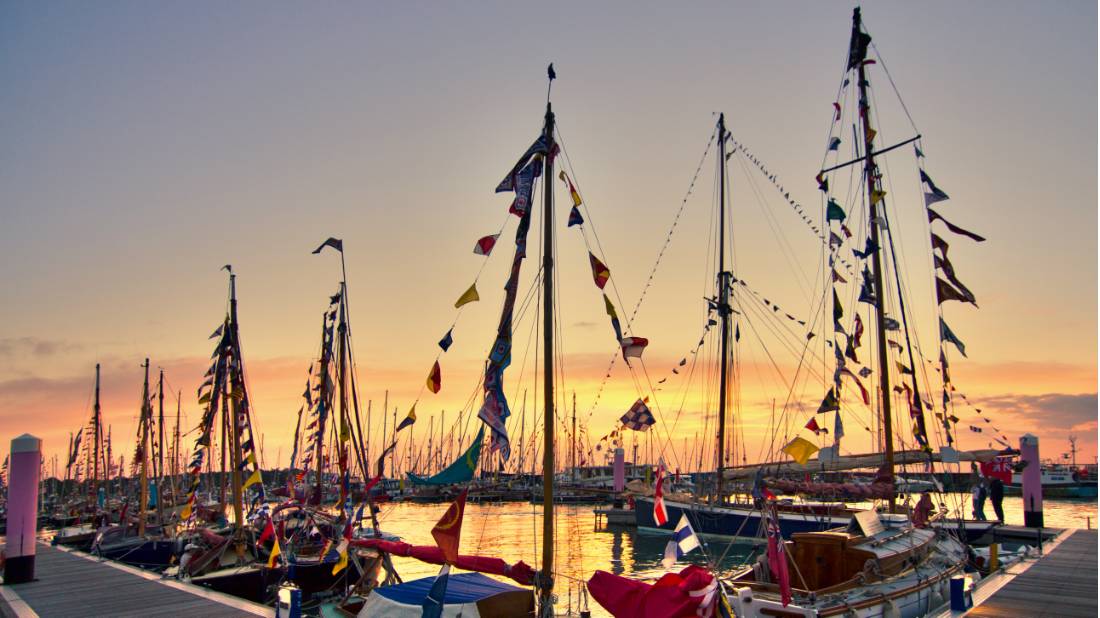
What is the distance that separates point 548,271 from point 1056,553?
86.4 feet

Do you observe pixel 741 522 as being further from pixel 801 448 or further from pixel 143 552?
pixel 143 552

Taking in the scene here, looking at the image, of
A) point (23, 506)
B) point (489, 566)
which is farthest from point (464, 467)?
point (23, 506)

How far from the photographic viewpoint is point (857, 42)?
3338 cm

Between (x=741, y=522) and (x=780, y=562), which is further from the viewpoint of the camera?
(x=741, y=522)

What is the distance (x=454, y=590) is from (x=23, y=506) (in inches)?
738

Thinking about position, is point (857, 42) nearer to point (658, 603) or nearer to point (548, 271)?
point (548, 271)

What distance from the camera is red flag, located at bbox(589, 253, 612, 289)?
640 inches

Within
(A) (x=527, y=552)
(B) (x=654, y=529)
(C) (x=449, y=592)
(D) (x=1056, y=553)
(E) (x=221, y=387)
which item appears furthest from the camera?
(B) (x=654, y=529)

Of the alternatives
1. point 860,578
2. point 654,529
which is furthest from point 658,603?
point 654,529

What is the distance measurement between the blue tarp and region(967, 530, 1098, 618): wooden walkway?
1170 centimetres

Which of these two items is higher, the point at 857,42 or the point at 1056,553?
the point at 857,42

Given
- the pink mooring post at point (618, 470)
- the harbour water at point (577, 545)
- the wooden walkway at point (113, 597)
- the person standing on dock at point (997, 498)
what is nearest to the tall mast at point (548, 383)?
the harbour water at point (577, 545)

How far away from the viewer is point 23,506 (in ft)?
83.4

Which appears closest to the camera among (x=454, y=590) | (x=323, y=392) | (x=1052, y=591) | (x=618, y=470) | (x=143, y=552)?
(x=454, y=590)
